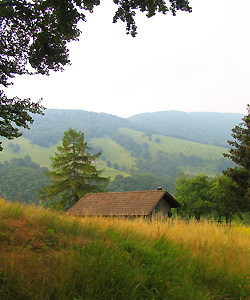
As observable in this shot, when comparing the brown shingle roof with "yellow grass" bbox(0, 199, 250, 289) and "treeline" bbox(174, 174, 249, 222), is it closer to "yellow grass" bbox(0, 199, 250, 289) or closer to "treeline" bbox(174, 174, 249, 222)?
"treeline" bbox(174, 174, 249, 222)

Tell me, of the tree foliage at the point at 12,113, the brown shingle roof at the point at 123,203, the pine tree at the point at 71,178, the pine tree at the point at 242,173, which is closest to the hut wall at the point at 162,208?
the brown shingle roof at the point at 123,203

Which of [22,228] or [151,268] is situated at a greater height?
[22,228]

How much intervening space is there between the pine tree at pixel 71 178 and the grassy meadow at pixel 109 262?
112 feet

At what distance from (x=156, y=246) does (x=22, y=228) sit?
126 inches

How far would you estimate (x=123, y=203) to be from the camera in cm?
2955

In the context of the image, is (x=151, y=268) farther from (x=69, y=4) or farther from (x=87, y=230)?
(x=69, y=4)

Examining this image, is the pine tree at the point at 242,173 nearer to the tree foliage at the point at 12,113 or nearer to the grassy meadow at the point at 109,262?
the grassy meadow at the point at 109,262

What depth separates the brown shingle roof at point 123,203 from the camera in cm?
2733

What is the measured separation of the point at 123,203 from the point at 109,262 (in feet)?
82.2

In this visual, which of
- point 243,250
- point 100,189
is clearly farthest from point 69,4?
point 100,189

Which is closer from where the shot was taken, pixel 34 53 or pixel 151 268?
pixel 151 268

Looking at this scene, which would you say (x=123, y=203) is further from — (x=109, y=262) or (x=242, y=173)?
(x=109, y=262)

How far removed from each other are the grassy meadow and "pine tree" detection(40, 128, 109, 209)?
34021mm

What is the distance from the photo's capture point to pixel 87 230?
7.03 metres
